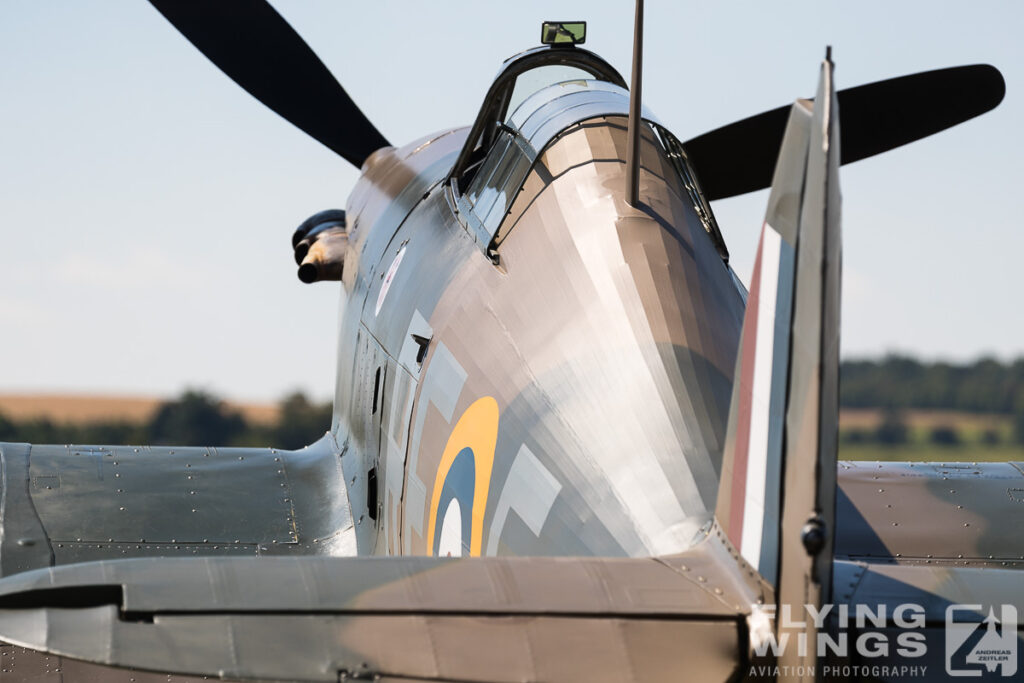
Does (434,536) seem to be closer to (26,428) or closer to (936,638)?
(936,638)

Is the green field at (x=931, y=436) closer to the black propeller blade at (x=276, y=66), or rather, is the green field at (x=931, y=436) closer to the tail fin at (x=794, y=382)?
the black propeller blade at (x=276, y=66)

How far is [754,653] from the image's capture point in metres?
3.42

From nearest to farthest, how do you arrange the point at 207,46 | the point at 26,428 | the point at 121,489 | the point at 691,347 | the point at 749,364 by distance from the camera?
1. the point at 749,364
2. the point at 691,347
3. the point at 121,489
4. the point at 207,46
5. the point at 26,428

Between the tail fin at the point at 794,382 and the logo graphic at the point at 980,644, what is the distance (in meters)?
0.36

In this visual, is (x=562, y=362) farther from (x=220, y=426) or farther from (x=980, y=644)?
(x=220, y=426)

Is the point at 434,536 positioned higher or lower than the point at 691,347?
lower

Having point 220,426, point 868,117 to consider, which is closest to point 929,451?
point 220,426

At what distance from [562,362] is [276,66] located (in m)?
Answer: 6.99

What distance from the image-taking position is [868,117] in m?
10.5

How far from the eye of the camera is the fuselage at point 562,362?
14.8 ft

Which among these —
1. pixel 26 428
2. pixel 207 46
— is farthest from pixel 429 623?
pixel 26 428

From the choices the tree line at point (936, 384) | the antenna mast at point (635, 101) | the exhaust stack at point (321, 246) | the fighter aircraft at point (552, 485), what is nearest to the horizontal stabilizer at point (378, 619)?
the fighter aircraft at point (552, 485)

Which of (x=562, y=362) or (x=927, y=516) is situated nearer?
(x=562, y=362)

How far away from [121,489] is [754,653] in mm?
5001
